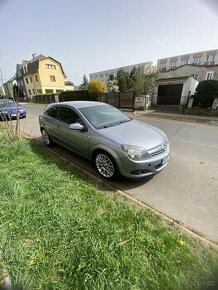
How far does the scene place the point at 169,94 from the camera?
16.9 metres

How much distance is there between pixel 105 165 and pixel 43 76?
43.0 meters

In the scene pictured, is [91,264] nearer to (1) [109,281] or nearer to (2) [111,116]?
(1) [109,281]

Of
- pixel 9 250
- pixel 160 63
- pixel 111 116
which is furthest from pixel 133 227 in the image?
pixel 160 63

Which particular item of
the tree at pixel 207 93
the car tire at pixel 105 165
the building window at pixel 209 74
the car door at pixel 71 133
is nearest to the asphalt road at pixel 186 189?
the car tire at pixel 105 165

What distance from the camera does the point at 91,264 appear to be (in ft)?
6.36

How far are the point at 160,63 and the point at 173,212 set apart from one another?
65.2m

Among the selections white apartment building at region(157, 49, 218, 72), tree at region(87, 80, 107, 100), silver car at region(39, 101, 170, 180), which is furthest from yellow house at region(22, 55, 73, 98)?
silver car at region(39, 101, 170, 180)

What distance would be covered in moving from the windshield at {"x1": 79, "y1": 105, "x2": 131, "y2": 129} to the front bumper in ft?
3.72

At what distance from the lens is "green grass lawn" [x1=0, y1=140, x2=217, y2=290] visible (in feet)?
6.02

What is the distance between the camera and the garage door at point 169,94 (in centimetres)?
1623

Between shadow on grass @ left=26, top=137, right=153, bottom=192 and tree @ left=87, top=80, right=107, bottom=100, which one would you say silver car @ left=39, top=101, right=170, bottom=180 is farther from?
tree @ left=87, top=80, right=107, bottom=100

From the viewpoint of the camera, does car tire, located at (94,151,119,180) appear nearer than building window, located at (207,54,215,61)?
Yes

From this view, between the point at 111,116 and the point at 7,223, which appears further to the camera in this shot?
the point at 111,116

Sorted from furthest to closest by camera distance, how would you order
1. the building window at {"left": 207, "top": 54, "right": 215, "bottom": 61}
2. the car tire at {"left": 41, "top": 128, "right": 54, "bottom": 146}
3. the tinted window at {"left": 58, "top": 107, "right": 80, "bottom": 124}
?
the building window at {"left": 207, "top": 54, "right": 215, "bottom": 61} < the car tire at {"left": 41, "top": 128, "right": 54, "bottom": 146} < the tinted window at {"left": 58, "top": 107, "right": 80, "bottom": 124}
